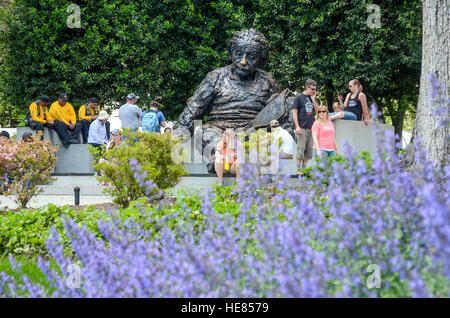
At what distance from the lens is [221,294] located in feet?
8.00

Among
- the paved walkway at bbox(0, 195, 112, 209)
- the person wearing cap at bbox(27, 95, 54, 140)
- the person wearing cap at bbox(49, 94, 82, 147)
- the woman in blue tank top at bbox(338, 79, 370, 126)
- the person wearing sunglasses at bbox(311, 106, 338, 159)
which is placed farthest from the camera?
the person wearing cap at bbox(49, 94, 82, 147)

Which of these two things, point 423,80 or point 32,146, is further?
point 32,146

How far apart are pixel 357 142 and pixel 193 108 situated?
11.2ft

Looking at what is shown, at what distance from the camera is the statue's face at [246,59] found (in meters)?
9.88

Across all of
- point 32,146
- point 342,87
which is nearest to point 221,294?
point 32,146

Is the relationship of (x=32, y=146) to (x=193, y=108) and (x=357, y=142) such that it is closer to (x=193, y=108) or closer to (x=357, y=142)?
(x=193, y=108)

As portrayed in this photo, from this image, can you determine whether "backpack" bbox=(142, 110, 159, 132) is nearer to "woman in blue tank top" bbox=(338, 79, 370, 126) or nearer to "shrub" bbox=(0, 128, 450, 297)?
"woman in blue tank top" bbox=(338, 79, 370, 126)

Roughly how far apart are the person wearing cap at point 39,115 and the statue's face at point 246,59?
5.06m

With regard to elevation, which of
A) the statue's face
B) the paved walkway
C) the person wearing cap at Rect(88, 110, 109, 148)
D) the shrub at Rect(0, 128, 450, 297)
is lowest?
the paved walkway

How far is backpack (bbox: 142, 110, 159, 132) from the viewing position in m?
11.8

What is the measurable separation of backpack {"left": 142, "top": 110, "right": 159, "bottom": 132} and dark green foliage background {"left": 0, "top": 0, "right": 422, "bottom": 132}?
556cm

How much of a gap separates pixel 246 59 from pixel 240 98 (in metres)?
0.72

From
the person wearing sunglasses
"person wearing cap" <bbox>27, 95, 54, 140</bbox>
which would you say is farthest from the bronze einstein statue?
"person wearing cap" <bbox>27, 95, 54, 140</bbox>
